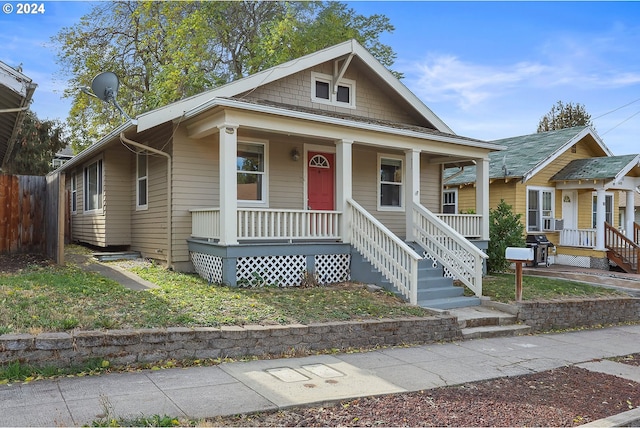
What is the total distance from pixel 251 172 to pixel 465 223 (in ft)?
18.9

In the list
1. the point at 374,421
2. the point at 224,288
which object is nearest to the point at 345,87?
the point at 224,288

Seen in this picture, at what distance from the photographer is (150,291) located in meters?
7.50

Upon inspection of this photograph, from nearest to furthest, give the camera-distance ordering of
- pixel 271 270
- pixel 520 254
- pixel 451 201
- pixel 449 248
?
pixel 520 254, pixel 271 270, pixel 449 248, pixel 451 201

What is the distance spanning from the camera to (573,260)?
1817 centimetres

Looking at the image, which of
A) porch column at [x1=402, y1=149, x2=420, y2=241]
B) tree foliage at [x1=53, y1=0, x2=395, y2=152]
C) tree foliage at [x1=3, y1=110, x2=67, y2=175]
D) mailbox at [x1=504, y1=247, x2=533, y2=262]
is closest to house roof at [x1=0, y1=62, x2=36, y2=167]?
porch column at [x1=402, y1=149, x2=420, y2=241]

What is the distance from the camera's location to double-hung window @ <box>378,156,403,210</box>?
13047mm

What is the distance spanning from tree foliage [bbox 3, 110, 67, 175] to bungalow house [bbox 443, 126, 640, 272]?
72.0 ft

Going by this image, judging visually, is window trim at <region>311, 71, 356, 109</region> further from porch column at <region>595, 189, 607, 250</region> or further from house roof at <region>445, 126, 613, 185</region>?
porch column at <region>595, 189, 607, 250</region>

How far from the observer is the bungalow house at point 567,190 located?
17266mm

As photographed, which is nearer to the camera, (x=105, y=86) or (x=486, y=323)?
(x=486, y=323)

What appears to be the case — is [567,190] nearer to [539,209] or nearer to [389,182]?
[539,209]

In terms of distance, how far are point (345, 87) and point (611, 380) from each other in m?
9.12

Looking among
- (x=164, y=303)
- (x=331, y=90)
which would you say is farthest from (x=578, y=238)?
(x=164, y=303)

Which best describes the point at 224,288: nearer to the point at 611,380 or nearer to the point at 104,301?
Answer: the point at 104,301
